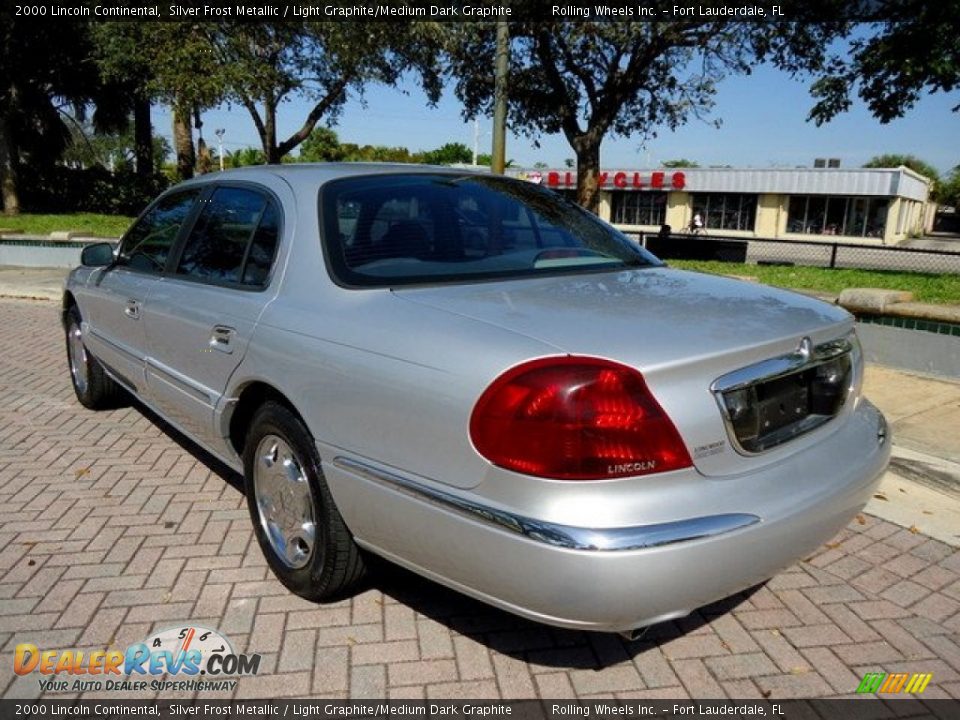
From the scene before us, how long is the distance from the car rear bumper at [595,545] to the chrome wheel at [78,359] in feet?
11.9

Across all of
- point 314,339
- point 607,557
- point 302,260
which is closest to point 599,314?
point 607,557

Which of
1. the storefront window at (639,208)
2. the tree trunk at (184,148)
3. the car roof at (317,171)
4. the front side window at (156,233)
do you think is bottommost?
the storefront window at (639,208)

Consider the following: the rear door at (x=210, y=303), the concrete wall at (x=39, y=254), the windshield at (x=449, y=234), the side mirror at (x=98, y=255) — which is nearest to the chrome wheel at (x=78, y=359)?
the side mirror at (x=98, y=255)

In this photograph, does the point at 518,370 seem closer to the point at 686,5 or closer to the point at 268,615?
the point at 268,615

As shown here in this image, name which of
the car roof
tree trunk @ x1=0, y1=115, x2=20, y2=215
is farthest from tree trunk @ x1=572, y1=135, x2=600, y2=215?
tree trunk @ x1=0, y1=115, x2=20, y2=215

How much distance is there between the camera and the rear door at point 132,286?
154 inches

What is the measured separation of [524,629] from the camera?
2742mm

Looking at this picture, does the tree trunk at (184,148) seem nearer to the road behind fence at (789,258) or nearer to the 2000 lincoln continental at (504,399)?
the road behind fence at (789,258)

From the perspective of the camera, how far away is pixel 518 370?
1982 mm

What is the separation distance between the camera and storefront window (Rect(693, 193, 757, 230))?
150ft

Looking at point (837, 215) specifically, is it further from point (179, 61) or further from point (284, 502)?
point (284, 502)

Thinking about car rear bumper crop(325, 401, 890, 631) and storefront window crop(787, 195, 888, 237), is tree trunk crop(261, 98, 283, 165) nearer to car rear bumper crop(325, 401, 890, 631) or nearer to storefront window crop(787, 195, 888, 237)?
car rear bumper crop(325, 401, 890, 631)

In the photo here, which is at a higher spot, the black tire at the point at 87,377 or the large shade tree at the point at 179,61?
the large shade tree at the point at 179,61

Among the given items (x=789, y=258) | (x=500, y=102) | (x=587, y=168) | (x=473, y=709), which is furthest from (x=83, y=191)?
(x=473, y=709)
